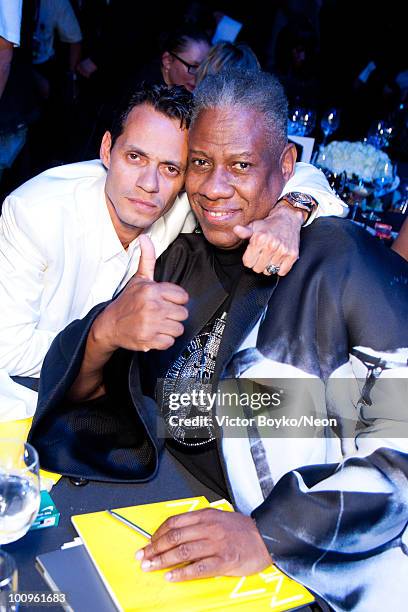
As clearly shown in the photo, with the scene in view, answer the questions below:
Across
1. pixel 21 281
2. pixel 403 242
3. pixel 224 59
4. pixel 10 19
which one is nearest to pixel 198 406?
pixel 21 281

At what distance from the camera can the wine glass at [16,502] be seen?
85 centimetres

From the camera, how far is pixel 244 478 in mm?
1253

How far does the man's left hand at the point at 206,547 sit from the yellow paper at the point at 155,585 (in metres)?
0.01

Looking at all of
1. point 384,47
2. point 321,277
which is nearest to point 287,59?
point 384,47

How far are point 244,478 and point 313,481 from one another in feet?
0.50

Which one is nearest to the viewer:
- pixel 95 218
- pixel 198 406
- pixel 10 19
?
pixel 198 406

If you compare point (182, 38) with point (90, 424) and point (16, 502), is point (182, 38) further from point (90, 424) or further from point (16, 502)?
point (16, 502)

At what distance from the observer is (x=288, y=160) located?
174cm

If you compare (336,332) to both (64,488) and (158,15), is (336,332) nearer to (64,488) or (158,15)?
(64,488)

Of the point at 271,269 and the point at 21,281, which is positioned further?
the point at 21,281

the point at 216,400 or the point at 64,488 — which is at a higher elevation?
the point at 216,400

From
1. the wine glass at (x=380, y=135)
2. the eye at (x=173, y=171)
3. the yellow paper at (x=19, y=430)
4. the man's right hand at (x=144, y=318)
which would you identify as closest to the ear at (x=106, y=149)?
the eye at (x=173, y=171)

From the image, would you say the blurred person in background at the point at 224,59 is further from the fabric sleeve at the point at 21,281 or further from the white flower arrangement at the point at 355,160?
the fabric sleeve at the point at 21,281

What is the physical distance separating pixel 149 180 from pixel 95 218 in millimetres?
238
